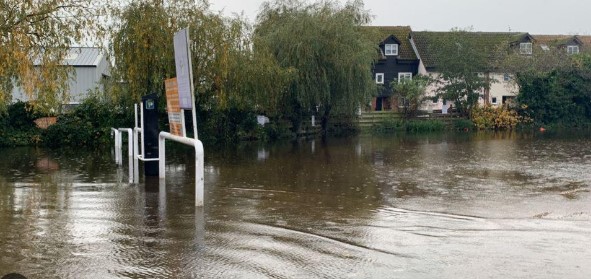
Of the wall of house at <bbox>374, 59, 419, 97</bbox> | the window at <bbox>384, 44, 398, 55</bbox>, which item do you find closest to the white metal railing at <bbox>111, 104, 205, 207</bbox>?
the wall of house at <bbox>374, 59, 419, 97</bbox>

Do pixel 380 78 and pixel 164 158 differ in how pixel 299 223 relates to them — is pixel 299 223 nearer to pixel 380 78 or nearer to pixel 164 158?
pixel 164 158

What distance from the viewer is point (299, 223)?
10.1 meters

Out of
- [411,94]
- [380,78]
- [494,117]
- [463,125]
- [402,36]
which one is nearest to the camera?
[463,125]

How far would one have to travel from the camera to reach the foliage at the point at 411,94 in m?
53.4

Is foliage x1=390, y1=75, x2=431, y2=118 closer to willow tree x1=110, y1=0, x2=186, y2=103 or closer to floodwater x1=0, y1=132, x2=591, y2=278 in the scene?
willow tree x1=110, y1=0, x2=186, y2=103

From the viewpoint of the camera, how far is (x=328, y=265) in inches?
293

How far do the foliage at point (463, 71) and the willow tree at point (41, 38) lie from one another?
1650 inches

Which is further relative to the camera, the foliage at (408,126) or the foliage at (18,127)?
the foliage at (408,126)

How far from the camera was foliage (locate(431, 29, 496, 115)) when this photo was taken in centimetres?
5438

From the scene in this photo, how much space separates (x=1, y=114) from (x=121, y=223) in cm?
2285

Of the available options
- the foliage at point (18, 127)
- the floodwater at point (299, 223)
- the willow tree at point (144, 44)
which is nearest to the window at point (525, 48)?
the willow tree at point (144, 44)

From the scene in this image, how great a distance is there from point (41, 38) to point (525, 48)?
5558cm

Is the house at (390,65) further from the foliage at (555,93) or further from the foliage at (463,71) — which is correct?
the foliage at (555,93)

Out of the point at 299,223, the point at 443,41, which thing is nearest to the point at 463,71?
the point at 443,41
